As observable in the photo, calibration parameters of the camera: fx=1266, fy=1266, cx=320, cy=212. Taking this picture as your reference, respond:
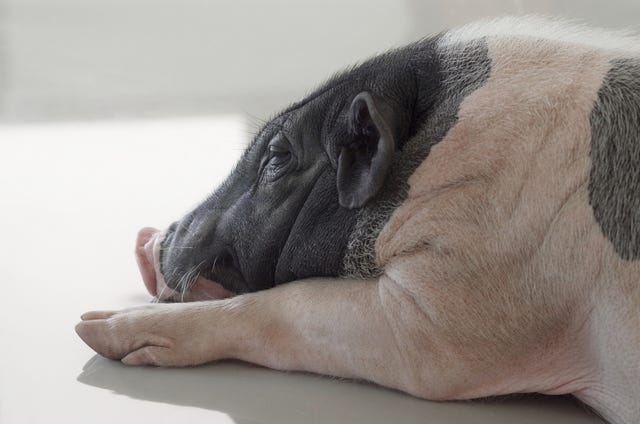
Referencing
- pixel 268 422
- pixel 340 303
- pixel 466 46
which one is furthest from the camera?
pixel 466 46

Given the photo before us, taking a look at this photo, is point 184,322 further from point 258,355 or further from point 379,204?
point 379,204

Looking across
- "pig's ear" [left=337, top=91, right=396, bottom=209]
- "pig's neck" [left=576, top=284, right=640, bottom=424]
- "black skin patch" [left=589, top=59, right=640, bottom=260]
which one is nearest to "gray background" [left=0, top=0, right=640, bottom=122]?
"pig's ear" [left=337, top=91, right=396, bottom=209]

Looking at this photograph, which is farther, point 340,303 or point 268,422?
point 340,303

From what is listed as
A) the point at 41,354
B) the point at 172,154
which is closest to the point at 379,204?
the point at 41,354

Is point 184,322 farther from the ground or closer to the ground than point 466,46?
closer to the ground

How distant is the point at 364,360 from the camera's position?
9.05 ft

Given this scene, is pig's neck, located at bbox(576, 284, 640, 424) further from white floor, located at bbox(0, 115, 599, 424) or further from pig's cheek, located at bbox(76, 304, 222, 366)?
pig's cheek, located at bbox(76, 304, 222, 366)

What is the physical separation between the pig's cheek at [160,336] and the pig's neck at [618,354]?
855 millimetres

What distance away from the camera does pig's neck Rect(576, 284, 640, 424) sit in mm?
2541

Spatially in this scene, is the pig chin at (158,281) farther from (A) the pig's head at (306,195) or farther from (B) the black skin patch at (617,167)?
(B) the black skin patch at (617,167)

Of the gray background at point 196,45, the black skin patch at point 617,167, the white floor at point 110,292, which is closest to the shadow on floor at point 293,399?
the white floor at point 110,292

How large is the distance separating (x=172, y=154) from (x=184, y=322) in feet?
7.52

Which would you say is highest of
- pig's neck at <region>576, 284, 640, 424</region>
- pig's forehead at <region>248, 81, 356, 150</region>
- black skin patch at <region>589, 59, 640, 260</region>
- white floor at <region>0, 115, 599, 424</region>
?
pig's forehead at <region>248, 81, 356, 150</region>

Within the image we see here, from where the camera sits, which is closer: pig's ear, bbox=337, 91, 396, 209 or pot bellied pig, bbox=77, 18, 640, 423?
pot bellied pig, bbox=77, 18, 640, 423
